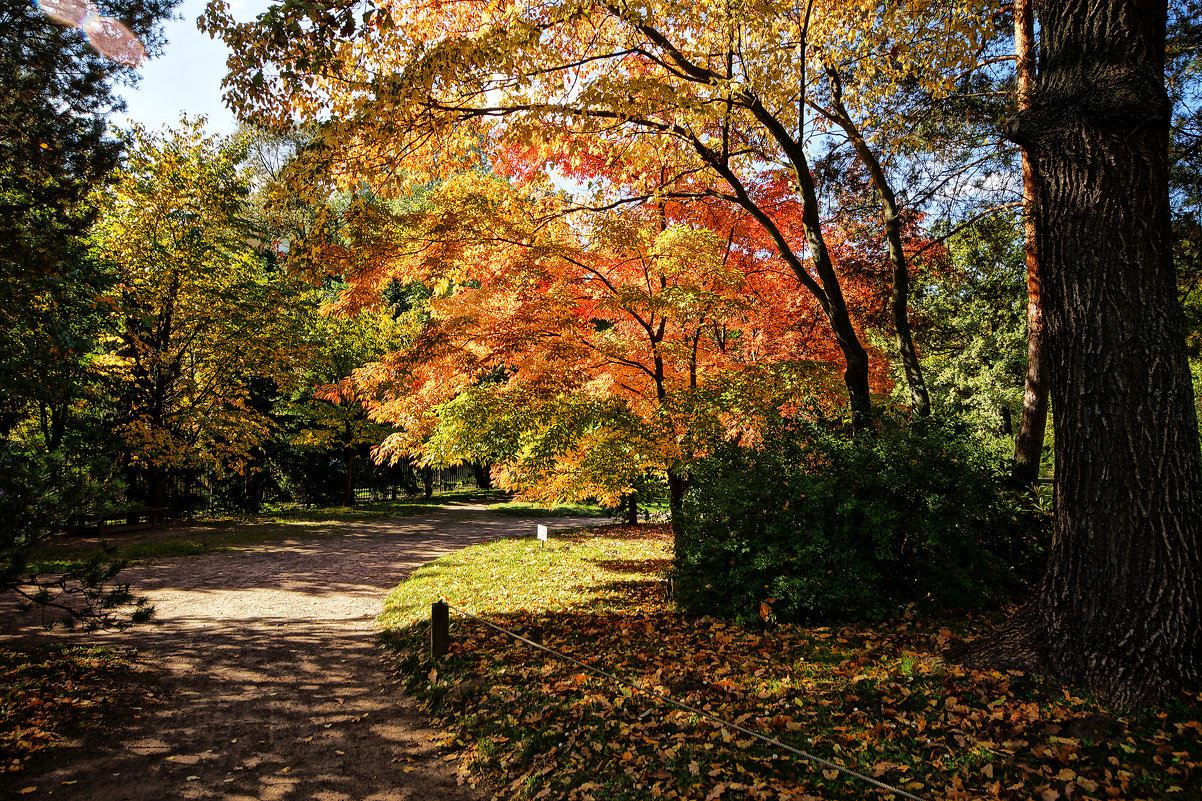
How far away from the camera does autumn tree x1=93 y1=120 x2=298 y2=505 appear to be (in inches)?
633

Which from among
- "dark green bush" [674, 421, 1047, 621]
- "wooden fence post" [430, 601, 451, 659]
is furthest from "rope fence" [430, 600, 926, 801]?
"dark green bush" [674, 421, 1047, 621]

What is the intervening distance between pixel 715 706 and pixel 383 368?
6.68 m

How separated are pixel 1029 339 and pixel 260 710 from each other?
36.1 ft

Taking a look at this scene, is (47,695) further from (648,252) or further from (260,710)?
(648,252)

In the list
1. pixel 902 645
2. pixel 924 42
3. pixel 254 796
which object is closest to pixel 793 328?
pixel 924 42

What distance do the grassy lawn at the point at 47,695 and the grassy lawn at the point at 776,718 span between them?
9.20 feet

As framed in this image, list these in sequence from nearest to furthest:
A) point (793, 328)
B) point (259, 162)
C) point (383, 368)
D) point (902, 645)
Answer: point (902, 645) < point (383, 368) < point (793, 328) < point (259, 162)

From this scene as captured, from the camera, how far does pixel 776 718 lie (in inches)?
166

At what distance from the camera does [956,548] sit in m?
6.22

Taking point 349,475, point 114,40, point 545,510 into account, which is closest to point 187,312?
point 349,475

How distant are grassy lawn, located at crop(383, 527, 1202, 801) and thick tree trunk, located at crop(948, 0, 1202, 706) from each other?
38cm

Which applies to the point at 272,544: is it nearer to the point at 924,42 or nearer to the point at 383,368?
the point at 383,368

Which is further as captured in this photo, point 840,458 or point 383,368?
point 383,368

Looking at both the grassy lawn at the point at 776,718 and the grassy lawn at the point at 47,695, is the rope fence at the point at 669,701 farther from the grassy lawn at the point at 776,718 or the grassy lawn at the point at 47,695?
the grassy lawn at the point at 47,695
